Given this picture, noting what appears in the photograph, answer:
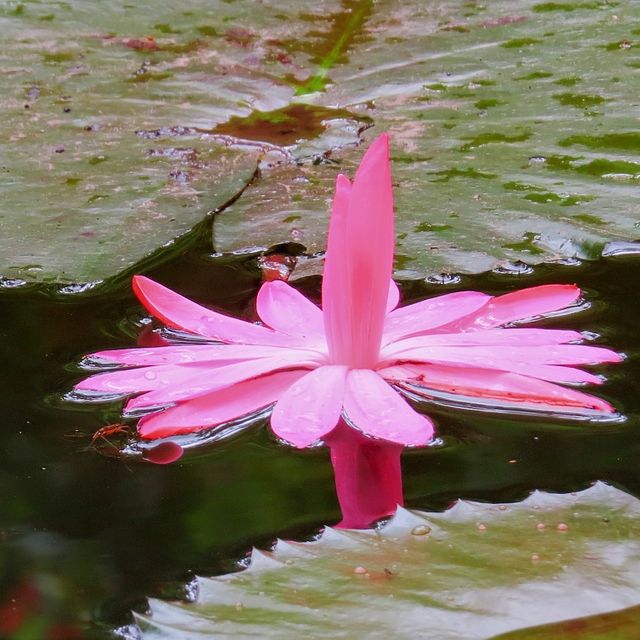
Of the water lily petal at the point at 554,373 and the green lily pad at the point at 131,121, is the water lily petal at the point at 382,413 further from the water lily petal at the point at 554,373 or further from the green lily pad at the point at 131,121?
the green lily pad at the point at 131,121

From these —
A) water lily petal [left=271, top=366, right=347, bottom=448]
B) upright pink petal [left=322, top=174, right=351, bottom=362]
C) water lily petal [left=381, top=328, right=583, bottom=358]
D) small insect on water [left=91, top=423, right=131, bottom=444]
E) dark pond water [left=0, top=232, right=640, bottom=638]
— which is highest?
upright pink petal [left=322, top=174, right=351, bottom=362]

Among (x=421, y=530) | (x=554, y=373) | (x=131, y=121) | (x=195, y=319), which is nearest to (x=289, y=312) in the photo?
(x=195, y=319)

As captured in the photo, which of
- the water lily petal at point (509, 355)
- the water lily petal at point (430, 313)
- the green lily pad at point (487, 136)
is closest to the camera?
the water lily petal at point (509, 355)

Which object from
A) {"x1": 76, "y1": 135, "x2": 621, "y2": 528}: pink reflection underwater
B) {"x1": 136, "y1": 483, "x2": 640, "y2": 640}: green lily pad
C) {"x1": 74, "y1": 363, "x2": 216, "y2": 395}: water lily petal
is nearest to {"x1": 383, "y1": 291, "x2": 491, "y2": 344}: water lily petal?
{"x1": 76, "y1": 135, "x2": 621, "y2": 528}: pink reflection underwater

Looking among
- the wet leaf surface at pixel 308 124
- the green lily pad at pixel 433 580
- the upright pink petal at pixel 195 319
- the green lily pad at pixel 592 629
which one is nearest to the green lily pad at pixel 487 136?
the wet leaf surface at pixel 308 124

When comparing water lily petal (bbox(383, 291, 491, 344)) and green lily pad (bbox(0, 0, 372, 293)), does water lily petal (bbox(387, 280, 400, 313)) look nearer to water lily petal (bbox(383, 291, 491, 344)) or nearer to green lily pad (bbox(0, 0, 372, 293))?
water lily petal (bbox(383, 291, 491, 344))

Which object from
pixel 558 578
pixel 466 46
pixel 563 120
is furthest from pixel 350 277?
pixel 466 46

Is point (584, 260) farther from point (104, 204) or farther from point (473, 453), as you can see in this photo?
point (104, 204)
